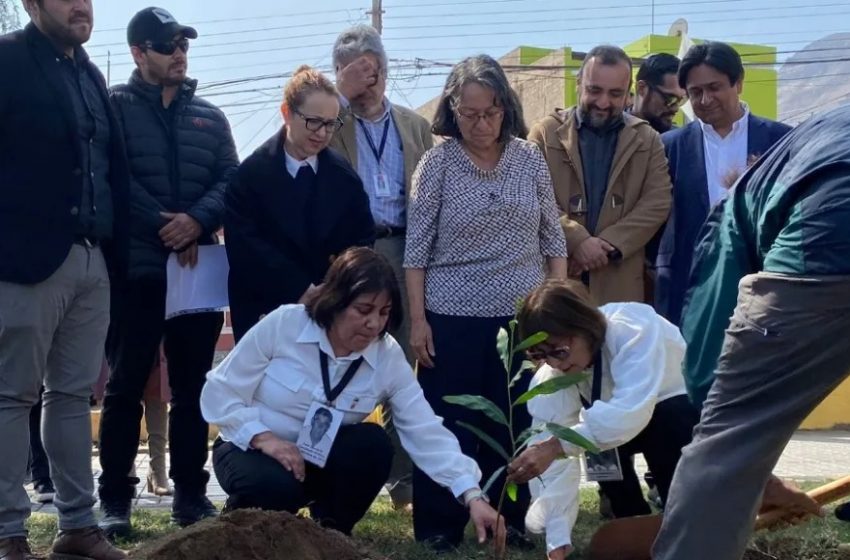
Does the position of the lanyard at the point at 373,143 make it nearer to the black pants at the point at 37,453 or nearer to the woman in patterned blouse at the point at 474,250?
the woman in patterned blouse at the point at 474,250

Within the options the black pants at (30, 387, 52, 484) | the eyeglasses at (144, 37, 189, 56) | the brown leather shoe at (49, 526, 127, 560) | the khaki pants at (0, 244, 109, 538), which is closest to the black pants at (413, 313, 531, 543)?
the brown leather shoe at (49, 526, 127, 560)

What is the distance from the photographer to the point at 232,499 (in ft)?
12.4

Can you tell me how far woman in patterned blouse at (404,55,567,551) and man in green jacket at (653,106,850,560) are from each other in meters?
1.64

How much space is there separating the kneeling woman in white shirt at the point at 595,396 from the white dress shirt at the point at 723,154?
1068mm

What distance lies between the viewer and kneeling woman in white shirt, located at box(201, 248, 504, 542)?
3.79 metres

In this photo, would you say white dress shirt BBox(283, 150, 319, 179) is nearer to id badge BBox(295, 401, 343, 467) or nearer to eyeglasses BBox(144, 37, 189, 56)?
eyeglasses BBox(144, 37, 189, 56)

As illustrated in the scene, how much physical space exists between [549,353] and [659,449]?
0.68m

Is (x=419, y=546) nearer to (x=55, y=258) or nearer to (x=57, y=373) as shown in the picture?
(x=57, y=373)

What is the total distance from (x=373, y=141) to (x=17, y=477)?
2133 millimetres

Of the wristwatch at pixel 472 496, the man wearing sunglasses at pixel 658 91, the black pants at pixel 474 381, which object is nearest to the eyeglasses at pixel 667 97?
the man wearing sunglasses at pixel 658 91

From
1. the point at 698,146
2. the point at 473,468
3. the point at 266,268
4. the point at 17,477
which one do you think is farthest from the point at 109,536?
the point at 698,146

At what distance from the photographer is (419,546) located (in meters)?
4.07

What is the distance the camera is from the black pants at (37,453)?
18.7ft

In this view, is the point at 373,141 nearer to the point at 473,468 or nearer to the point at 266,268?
the point at 266,268
